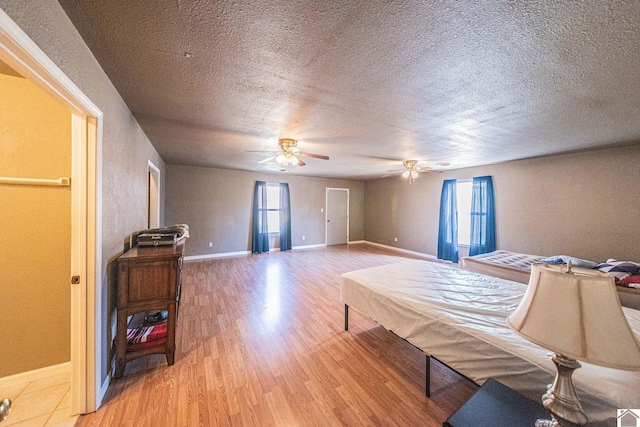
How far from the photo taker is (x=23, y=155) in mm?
1639

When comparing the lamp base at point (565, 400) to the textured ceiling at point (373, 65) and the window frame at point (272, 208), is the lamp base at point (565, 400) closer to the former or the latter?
the textured ceiling at point (373, 65)

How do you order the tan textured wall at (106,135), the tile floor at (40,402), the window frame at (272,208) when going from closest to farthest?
the tan textured wall at (106,135)
the tile floor at (40,402)
the window frame at (272,208)

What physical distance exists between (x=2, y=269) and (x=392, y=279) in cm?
316

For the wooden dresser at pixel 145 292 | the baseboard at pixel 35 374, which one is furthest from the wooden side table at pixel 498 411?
the baseboard at pixel 35 374

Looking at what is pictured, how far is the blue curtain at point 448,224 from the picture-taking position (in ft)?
17.4

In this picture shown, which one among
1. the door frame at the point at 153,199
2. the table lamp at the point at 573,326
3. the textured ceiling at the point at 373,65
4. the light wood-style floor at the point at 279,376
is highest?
the textured ceiling at the point at 373,65

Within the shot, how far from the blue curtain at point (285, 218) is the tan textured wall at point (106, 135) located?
3.91 meters

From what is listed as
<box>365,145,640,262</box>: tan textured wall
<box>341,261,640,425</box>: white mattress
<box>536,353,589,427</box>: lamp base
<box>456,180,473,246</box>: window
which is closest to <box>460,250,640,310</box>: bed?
<box>365,145,640,262</box>: tan textured wall

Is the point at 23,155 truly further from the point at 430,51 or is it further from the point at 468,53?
the point at 468,53

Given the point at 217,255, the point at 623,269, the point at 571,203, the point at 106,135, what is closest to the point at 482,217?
the point at 571,203

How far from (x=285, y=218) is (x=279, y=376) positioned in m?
4.95

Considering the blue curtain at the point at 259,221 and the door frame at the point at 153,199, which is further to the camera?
the blue curtain at the point at 259,221

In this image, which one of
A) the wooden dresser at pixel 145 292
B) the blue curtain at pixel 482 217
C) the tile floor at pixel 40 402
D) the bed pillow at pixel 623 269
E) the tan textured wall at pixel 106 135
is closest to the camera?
the tan textured wall at pixel 106 135

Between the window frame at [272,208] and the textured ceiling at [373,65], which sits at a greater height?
the textured ceiling at [373,65]
